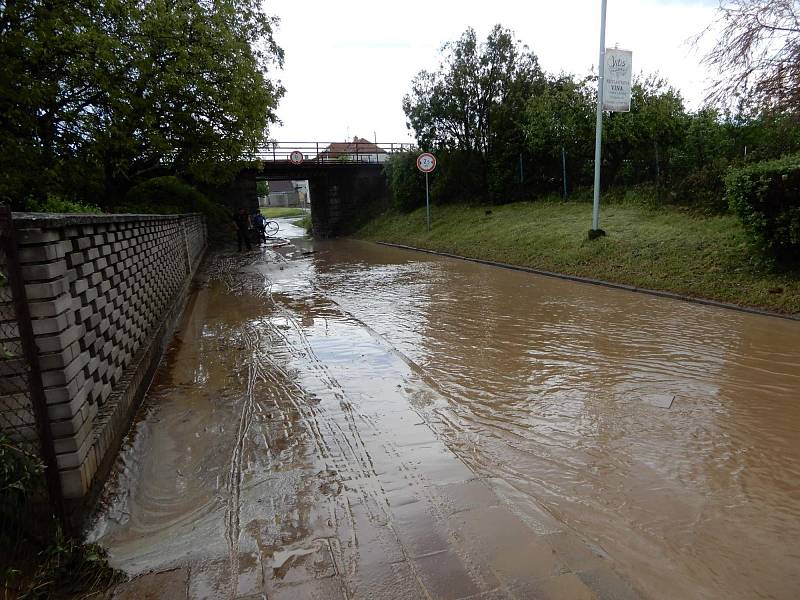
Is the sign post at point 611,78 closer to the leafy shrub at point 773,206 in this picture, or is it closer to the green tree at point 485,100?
the leafy shrub at point 773,206

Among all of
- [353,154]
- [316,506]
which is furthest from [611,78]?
[353,154]

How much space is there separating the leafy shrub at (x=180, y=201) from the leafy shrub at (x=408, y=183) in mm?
9131

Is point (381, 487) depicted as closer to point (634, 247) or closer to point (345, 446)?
point (345, 446)

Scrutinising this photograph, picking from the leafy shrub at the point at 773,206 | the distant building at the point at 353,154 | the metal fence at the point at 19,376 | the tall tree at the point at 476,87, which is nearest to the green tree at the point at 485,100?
the tall tree at the point at 476,87

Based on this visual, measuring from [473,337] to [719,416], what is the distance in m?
2.97

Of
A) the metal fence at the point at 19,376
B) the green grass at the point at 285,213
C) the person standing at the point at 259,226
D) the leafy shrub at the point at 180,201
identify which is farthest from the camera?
the green grass at the point at 285,213

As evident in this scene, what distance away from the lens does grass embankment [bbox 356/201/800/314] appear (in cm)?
809

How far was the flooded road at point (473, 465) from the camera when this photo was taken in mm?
2385

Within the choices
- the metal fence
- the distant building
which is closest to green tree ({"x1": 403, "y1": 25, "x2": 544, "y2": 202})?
the distant building

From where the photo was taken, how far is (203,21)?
14742 mm

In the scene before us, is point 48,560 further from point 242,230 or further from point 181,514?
point 242,230

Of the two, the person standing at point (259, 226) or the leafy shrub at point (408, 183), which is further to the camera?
the leafy shrub at point (408, 183)

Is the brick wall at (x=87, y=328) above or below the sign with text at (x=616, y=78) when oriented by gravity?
below

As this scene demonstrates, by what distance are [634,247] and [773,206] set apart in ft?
11.2
